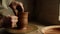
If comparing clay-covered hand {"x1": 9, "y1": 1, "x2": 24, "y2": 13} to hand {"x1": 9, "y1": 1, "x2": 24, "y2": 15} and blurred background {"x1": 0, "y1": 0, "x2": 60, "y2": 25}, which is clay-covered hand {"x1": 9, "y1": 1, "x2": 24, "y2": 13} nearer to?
hand {"x1": 9, "y1": 1, "x2": 24, "y2": 15}

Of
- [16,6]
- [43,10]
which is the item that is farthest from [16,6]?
[43,10]

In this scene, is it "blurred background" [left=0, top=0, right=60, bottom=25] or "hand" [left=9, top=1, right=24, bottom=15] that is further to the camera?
"blurred background" [left=0, top=0, right=60, bottom=25]

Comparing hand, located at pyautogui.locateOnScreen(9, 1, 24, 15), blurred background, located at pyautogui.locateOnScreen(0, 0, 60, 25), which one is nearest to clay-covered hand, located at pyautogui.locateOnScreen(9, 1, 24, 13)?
hand, located at pyautogui.locateOnScreen(9, 1, 24, 15)

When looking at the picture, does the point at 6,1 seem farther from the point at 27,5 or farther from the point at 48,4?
the point at 48,4

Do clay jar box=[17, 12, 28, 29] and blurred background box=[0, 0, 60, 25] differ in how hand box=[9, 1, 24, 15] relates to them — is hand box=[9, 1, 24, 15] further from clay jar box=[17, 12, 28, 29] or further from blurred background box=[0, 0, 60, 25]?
blurred background box=[0, 0, 60, 25]

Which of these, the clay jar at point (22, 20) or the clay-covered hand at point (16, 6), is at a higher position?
the clay-covered hand at point (16, 6)

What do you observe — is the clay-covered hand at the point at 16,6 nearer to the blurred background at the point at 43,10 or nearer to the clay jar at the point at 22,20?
the clay jar at the point at 22,20

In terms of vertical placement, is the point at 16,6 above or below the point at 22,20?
above

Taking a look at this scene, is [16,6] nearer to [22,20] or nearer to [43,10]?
[22,20]

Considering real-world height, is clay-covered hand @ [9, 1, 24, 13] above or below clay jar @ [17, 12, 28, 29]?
above

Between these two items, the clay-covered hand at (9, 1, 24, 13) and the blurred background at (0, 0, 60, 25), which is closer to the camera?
the clay-covered hand at (9, 1, 24, 13)

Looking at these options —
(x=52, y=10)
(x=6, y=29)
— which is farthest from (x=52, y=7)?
(x=6, y=29)

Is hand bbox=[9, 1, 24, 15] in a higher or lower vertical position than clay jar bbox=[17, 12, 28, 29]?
higher

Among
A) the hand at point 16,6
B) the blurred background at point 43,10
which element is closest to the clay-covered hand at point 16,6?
the hand at point 16,6
